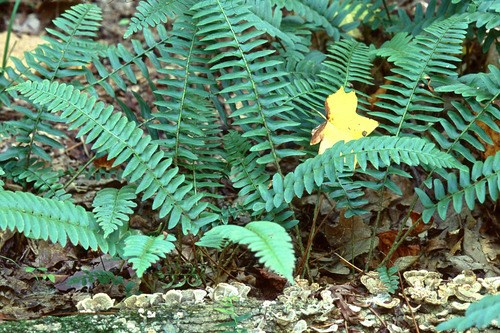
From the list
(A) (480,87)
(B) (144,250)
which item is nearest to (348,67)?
(A) (480,87)

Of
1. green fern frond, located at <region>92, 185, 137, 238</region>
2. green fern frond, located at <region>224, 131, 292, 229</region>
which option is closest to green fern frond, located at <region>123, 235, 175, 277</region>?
green fern frond, located at <region>92, 185, 137, 238</region>

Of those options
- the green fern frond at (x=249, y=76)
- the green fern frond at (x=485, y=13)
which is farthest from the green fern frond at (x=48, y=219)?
the green fern frond at (x=485, y=13)

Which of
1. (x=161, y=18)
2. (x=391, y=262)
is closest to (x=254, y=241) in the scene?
(x=391, y=262)

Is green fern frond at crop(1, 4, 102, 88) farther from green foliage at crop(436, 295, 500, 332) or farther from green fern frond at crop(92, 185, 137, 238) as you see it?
green foliage at crop(436, 295, 500, 332)

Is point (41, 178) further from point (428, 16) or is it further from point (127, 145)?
point (428, 16)

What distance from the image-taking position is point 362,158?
8.59ft

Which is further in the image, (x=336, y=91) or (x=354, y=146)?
(x=336, y=91)

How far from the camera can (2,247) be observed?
11.0 feet

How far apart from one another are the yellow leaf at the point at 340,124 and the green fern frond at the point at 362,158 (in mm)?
307

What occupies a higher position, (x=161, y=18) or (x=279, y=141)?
(x=161, y=18)

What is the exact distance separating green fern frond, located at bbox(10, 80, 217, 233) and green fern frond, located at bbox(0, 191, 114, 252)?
292mm

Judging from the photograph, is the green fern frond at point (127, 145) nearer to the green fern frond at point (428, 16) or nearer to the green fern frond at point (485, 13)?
the green fern frond at point (485, 13)

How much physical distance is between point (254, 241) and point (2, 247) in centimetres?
167

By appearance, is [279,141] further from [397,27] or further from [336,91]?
[397,27]
